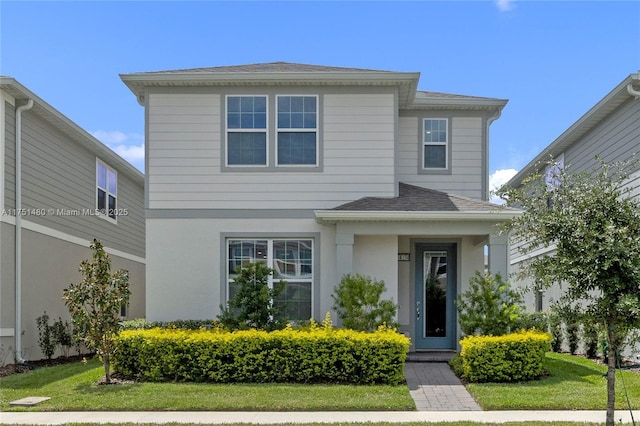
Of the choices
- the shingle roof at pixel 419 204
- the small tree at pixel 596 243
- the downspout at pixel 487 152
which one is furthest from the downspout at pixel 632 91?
the small tree at pixel 596 243

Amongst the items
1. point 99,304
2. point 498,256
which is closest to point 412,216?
point 498,256

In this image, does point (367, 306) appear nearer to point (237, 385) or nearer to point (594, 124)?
point (237, 385)

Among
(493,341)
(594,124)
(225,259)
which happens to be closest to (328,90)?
(225,259)

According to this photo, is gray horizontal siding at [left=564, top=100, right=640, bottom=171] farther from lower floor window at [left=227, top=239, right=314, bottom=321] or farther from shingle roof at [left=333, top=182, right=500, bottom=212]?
lower floor window at [left=227, top=239, right=314, bottom=321]

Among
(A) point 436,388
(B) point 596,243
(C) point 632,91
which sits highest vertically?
(C) point 632,91

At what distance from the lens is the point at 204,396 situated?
8258 mm

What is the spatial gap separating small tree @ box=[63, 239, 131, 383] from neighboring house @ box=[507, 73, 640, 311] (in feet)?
21.8

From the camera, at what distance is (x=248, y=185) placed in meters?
11.6

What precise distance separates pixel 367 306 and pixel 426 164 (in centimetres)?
405

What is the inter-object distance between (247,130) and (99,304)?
449 centimetres

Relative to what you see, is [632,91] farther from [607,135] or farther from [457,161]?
[457,161]

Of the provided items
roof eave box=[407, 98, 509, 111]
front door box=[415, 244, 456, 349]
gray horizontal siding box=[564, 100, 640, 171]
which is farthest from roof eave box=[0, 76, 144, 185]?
gray horizontal siding box=[564, 100, 640, 171]

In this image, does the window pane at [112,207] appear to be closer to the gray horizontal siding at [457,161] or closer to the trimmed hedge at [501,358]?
the gray horizontal siding at [457,161]

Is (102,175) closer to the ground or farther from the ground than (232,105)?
closer to the ground
